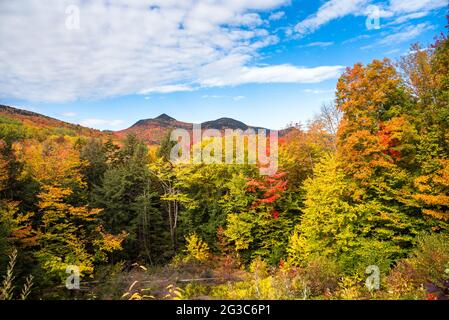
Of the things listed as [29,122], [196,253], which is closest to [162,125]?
[29,122]

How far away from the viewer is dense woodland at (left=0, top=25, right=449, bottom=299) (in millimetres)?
13891

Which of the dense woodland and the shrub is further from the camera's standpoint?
the shrub

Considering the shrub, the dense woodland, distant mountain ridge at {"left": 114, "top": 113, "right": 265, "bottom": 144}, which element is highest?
distant mountain ridge at {"left": 114, "top": 113, "right": 265, "bottom": 144}

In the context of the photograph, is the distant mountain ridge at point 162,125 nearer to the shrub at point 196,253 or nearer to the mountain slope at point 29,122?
the mountain slope at point 29,122

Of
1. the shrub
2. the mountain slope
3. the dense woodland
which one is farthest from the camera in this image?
the mountain slope

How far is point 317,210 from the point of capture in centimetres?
1855

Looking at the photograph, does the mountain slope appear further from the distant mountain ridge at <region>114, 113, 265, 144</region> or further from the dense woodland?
the dense woodland

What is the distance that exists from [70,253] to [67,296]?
3.40 m

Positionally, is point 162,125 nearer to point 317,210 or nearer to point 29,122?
point 29,122

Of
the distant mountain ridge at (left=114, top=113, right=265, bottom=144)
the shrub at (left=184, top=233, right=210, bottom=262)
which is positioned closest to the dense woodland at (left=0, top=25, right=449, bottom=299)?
the shrub at (left=184, top=233, right=210, bottom=262)

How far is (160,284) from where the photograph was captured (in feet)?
51.1
